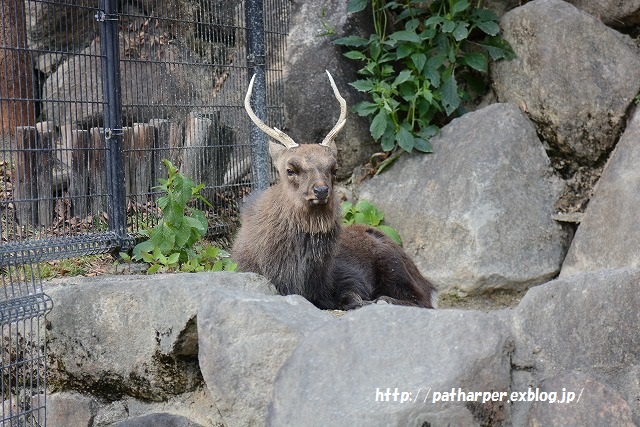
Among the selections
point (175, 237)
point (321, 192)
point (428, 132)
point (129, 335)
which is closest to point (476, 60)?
point (428, 132)

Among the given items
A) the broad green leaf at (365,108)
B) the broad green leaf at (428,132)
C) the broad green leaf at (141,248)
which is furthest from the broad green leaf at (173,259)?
the broad green leaf at (428,132)

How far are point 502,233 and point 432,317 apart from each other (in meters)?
3.97

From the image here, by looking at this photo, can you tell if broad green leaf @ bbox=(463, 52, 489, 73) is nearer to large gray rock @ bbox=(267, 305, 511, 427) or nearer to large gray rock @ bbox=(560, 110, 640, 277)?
large gray rock @ bbox=(560, 110, 640, 277)

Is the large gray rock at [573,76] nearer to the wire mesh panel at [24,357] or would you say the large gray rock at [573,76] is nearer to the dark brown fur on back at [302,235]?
the dark brown fur on back at [302,235]

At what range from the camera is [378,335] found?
391 cm

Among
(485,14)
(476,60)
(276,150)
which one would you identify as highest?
(485,14)

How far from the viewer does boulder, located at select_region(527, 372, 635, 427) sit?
3.79 meters

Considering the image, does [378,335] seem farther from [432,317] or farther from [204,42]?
[204,42]

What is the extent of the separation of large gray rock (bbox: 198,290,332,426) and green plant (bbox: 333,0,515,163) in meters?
4.23

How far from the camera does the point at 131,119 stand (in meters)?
7.39

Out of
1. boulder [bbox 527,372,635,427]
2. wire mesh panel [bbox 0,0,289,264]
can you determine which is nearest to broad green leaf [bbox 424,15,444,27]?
wire mesh panel [bbox 0,0,289,264]

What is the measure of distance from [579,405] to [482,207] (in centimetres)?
409

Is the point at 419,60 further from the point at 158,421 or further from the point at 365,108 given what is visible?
the point at 158,421

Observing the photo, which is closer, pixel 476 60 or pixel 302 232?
pixel 302 232
